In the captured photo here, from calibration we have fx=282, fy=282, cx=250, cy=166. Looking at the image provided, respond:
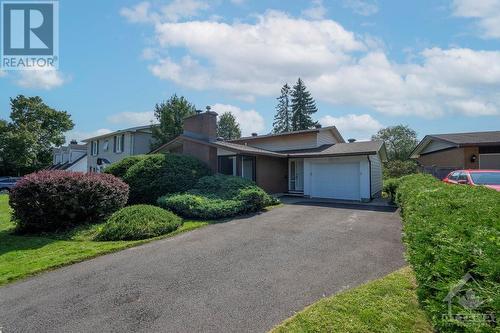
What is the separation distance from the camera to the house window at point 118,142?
2681 cm

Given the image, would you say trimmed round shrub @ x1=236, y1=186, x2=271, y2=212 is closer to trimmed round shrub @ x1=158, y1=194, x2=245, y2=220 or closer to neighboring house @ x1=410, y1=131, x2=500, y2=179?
trimmed round shrub @ x1=158, y1=194, x2=245, y2=220

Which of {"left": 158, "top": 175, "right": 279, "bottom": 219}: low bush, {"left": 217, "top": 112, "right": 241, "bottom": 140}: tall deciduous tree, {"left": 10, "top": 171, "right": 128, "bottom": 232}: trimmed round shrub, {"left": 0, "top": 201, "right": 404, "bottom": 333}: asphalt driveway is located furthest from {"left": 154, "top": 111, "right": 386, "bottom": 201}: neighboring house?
{"left": 217, "top": 112, "right": 241, "bottom": 140}: tall deciduous tree

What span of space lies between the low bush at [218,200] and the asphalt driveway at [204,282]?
2451 mm

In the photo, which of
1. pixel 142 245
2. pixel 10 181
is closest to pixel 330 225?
pixel 142 245

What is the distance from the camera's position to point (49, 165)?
136ft

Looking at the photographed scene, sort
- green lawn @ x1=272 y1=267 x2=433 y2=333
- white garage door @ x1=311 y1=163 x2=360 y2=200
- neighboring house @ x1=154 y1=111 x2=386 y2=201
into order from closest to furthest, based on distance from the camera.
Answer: green lawn @ x1=272 y1=267 x2=433 y2=333 < neighboring house @ x1=154 y1=111 x2=386 y2=201 < white garage door @ x1=311 y1=163 x2=360 y2=200

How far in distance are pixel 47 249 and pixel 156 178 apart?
19.0 feet

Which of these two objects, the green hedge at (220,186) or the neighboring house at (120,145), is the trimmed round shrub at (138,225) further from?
the neighboring house at (120,145)

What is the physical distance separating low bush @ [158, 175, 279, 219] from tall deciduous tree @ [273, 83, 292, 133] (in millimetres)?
39999

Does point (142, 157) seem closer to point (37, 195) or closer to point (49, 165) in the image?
point (37, 195)

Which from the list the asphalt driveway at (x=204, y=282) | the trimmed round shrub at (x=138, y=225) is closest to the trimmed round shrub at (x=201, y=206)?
the trimmed round shrub at (x=138, y=225)

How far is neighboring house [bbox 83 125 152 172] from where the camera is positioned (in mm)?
26328

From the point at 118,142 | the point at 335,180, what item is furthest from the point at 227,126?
the point at 335,180

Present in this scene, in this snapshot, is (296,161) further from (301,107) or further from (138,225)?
(301,107)
